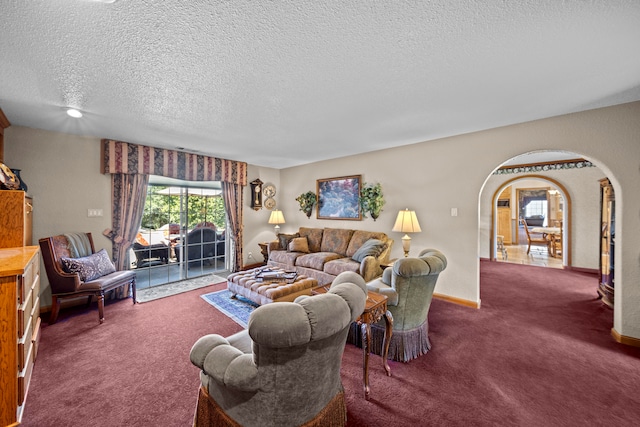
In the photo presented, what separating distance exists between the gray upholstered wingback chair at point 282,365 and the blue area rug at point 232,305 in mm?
1684

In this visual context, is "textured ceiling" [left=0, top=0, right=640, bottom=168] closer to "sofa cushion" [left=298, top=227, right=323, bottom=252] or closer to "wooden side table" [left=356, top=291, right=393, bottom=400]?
"wooden side table" [left=356, top=291, right=393, bottom=400]

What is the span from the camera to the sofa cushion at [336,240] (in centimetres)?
463

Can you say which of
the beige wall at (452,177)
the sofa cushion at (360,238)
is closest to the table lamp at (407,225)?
the beige wall at (452,177)

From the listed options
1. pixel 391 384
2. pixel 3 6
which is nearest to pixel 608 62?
pixel 391 384

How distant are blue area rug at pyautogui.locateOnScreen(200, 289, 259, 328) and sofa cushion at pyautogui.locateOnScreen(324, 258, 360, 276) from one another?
1.27 meters

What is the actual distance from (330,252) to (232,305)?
79.9 inches

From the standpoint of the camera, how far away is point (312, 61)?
181 centimetres

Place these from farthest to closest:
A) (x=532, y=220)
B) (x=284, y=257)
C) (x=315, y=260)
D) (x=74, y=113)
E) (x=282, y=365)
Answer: (x=532, y=220), (x=284, y=257), (x=315, y=260), (x=74, y=113), (x=282, y=365)

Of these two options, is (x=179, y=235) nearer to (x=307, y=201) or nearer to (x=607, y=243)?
(x=307, y=201)

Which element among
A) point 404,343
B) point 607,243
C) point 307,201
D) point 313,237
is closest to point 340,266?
point 313,237

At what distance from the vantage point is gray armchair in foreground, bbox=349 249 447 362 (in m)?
2.10

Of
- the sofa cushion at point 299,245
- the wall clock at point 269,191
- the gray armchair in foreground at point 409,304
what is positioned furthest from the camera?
the wall clock at point 269,191

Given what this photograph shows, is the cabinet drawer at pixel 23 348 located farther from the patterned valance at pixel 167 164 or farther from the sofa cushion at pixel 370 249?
the sofa cushion at pixel 370 249

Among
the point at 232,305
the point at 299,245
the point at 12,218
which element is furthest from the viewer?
the point at 299,245
